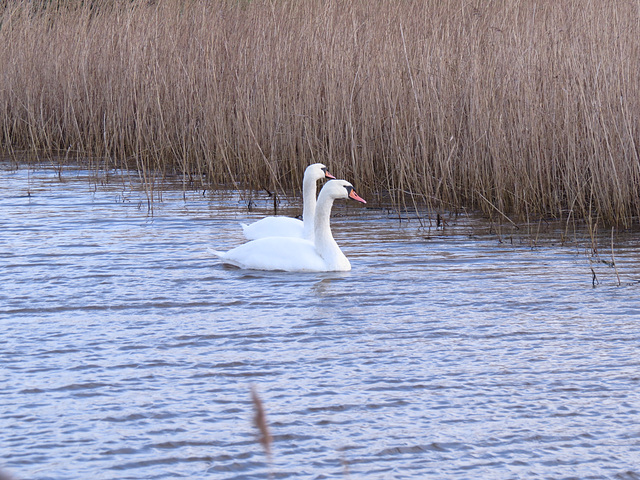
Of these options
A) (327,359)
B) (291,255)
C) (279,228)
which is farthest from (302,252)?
(327,359)

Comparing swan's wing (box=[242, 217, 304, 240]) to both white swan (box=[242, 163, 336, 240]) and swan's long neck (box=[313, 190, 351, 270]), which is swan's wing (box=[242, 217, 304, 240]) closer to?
white swan (box=[242, 163, 336, 240])

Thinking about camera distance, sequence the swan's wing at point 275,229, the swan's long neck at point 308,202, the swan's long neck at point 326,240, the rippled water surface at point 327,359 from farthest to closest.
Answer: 1. the swan's long neck at point 308,202
2. the swan's wing at point 275,229
3. the swan's long neck at point 326,240
4. the rippled water surface at point 327,359

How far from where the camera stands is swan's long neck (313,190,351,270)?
20.9ft

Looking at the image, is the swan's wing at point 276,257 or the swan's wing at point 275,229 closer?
the swan's wing at point 276,257

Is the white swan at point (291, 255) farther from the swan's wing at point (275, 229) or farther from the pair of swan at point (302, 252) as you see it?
the swan's wing at point (275, 229)

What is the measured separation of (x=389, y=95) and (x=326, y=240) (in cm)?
236

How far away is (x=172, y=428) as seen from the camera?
3.57m

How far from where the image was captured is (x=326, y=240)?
255 inches

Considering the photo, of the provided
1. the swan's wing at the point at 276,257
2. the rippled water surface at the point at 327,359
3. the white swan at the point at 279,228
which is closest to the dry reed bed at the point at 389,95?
the rippled water surface at the point at 327,359

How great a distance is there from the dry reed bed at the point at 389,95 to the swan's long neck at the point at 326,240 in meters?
1.51

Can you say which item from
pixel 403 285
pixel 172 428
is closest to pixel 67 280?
pixel 403 285

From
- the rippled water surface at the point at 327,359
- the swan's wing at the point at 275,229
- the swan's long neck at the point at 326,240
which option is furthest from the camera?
the swan's wing at the point at 275,229

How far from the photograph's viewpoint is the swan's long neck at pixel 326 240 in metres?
6.37

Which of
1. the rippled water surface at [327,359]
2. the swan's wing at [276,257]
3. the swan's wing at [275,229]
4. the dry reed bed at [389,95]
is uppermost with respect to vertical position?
the dry reed bed at [389,95]
